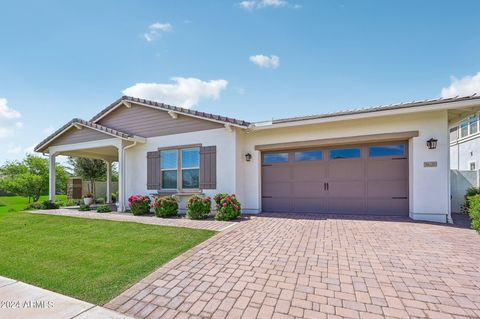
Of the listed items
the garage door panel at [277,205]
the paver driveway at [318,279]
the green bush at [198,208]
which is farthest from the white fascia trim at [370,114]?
the paver driveway at [318,279]

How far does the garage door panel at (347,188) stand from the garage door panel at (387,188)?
24 cm

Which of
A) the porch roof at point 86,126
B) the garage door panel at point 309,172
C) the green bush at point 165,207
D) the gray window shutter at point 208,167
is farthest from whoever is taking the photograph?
the porch roof at point 86,126

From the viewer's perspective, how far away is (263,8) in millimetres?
7750

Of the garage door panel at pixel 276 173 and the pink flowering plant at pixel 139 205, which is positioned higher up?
the garage door panel at pixel 276 173

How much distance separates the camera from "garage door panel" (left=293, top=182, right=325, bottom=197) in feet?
28.1

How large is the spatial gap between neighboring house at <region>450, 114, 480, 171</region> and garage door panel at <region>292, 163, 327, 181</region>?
9.29 metres

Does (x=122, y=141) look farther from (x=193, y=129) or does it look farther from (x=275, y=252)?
(x=275, y=252)

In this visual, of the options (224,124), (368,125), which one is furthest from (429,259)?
(224,124)

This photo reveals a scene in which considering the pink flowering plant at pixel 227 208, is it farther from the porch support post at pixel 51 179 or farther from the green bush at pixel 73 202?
the green bush at pixel 73 202

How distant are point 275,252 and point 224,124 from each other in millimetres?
5323

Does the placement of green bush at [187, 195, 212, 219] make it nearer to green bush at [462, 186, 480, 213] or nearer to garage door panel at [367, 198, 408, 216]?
garage door panel at [367, 198, 408, 216]

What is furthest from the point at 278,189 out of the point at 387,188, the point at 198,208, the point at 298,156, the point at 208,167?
the point at 387,188

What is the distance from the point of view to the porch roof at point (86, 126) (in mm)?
9648

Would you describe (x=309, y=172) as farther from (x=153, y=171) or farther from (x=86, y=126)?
(x=86, y=126)
